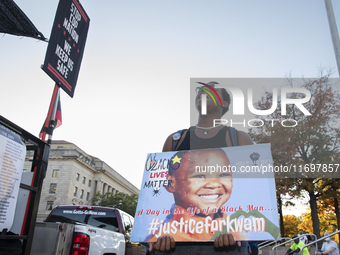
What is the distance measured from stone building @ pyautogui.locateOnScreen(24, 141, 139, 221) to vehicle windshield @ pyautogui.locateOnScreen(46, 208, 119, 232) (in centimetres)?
5193

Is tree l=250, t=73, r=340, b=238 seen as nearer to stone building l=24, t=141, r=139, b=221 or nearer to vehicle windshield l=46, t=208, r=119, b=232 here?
vehicle windshield l=46, t=208, r=119, b=232

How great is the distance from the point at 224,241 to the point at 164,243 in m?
0.63

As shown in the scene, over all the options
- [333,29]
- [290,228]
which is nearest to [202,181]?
[333,29]

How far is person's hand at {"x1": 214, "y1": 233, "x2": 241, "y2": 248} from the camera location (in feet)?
9.93

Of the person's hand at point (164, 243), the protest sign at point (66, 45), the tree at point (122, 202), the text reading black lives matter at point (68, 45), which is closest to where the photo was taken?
the person's hand at point (164, 243)

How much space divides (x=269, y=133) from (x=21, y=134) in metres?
17.1

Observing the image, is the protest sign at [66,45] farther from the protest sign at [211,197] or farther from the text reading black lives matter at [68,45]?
the protest sign at [211,197]

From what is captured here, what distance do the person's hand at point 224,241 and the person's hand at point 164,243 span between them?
0.45 m

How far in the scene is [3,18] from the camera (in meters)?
6.10

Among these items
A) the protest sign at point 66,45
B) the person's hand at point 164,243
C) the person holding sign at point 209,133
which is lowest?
the person's hand at point 164,243

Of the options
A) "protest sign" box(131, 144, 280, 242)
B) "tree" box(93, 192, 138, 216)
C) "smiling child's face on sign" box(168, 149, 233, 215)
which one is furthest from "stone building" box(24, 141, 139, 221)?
"smiling child's face on sign" box(168, 149, 233, 215)

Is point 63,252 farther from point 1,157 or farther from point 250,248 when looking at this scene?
point 250,248

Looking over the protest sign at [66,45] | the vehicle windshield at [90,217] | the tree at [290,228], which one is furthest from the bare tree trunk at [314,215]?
the tree at [290,228]

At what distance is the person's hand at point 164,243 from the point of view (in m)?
3.15
